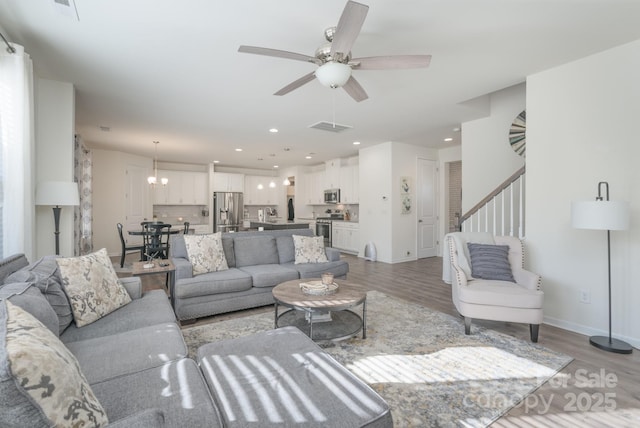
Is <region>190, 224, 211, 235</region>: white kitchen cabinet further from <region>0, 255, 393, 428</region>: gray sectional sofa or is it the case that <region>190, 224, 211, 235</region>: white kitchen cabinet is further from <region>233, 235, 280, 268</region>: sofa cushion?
<region>0, 255, 393, 428</region>: gray sectional sofa

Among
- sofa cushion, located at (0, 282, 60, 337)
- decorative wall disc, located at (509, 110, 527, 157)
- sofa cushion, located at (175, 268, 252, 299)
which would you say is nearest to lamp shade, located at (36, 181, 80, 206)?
sofa cushion, located at (175, 268, 252, 299)

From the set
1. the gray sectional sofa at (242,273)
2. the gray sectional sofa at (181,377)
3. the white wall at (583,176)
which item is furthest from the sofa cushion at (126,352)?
the white wall at (583,176)

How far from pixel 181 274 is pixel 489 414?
3.02 meters

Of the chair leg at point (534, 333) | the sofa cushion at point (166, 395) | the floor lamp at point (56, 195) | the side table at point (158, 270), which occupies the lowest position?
the chair leg at point (534, 333)

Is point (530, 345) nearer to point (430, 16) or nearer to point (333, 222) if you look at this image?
point (430, 16)

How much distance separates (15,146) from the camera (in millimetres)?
2518

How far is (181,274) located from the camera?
10.9 ft

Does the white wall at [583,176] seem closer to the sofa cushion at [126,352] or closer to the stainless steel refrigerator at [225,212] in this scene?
the sofa cushion at [126,352]

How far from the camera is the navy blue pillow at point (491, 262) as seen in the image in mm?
3189

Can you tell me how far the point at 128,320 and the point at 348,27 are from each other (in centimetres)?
248

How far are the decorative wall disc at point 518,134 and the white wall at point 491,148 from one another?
12 cm

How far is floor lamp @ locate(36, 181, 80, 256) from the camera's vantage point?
10.2 ft

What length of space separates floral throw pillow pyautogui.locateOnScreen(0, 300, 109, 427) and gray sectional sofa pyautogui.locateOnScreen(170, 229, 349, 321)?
236 centimetres

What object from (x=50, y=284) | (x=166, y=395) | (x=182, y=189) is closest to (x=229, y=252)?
(x=50, y=284)
